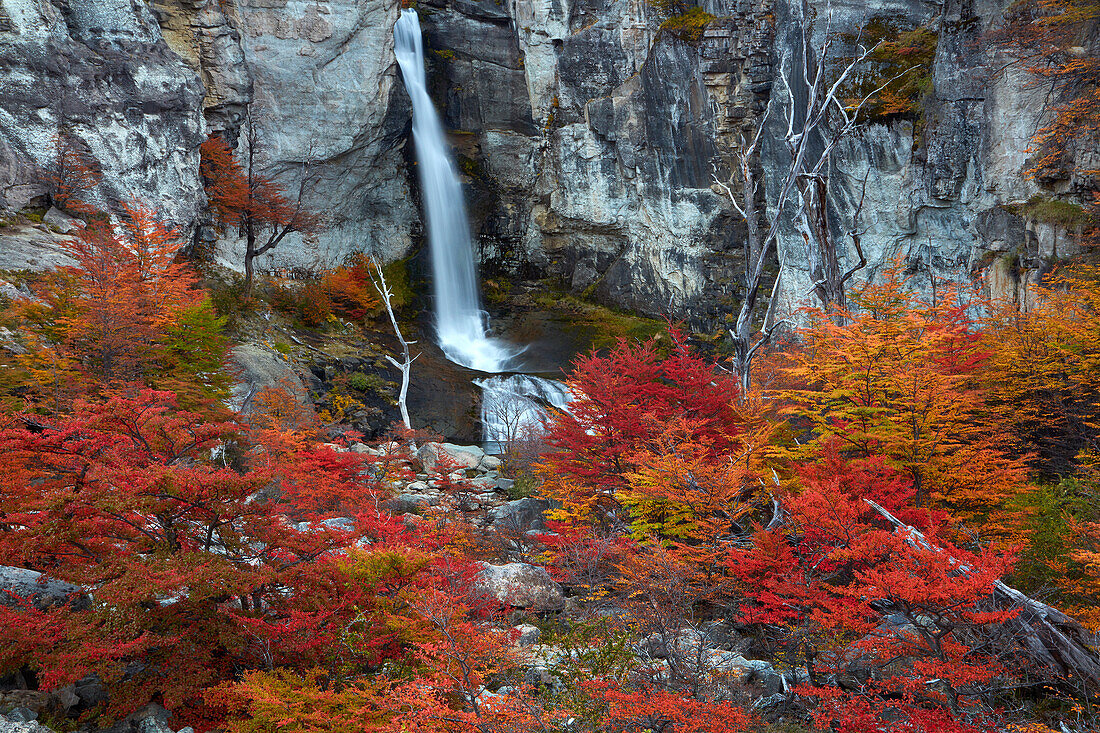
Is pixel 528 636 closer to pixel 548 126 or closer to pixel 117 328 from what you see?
pixel 117 328

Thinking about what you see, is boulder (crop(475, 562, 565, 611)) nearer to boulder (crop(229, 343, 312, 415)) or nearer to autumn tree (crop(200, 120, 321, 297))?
boulder (crop(229, 343, 312, 415))

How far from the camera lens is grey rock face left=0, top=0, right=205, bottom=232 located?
18.2 m

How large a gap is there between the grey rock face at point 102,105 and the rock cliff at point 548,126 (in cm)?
6

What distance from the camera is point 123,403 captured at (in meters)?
6.29

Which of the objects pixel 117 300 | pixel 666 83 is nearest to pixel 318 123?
pixel 666 83

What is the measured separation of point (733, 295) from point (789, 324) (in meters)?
2.90

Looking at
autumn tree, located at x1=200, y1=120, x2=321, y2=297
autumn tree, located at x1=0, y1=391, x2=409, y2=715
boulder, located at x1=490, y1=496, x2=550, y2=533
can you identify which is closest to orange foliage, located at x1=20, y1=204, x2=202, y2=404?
autumn tree, located at x1=0, y1=391, x2=409, y2=715

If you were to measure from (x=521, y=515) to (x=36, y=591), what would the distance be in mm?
8611

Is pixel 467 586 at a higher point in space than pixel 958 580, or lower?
lower

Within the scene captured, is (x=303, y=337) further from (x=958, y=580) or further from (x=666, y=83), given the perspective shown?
(x=958, y=580)

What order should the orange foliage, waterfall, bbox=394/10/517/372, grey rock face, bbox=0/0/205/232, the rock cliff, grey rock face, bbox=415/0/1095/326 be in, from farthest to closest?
1. waterfall, bbox=394/10/517/372
2. grey rock face, bbox=415/0/1095/326
3. the rock cliff
4. grey rock face, bbox=0/0/205/232
5. the orange foliage

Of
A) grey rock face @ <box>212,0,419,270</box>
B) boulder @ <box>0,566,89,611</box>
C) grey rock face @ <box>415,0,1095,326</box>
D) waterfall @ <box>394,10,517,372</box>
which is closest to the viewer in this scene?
boulder @ <box>0,566,89,611</box>

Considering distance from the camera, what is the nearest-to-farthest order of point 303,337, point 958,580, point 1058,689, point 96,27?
point 958,580 → point 1058,689 → point 96,27 → point 303,337

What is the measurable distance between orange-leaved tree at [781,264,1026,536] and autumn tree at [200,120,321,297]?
1984 centimetres
